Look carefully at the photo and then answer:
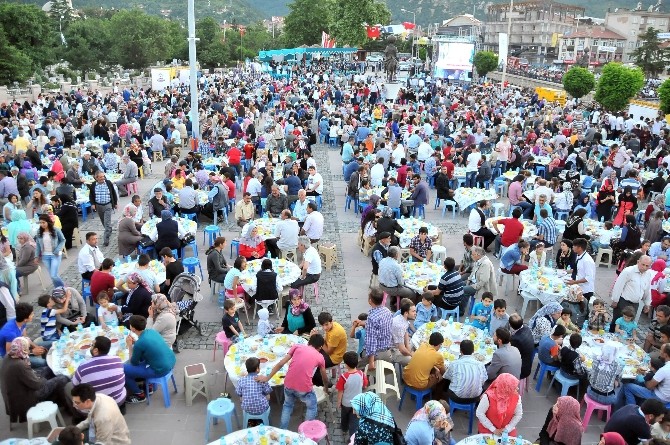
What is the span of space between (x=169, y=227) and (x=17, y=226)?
2.70 m

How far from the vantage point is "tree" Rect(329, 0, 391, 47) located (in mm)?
58531

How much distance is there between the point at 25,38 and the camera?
125 ft

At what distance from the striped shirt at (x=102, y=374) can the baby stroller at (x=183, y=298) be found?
191cm

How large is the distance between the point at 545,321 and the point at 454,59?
121 ft

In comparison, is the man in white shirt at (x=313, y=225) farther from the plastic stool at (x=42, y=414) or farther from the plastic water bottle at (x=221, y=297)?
the plastic stool at (x=42, y=414)


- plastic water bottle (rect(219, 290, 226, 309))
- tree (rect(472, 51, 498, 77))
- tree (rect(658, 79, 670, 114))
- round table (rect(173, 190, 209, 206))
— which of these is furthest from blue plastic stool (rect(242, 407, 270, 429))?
tree (rect(472, 51, 498, 77))

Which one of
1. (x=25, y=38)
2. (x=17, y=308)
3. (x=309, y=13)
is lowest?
(x=17, y=308)

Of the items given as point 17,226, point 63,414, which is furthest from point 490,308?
point 17,226

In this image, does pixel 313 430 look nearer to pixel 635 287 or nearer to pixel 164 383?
pixel 164 383

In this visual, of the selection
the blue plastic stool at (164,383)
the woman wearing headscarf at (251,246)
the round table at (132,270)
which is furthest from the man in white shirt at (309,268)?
the blue plastic stool at (164,383)

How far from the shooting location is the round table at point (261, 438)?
17.7 feet

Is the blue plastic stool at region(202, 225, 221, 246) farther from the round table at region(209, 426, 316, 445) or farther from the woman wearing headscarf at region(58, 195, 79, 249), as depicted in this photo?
the round table at region(209, 426, 316, 445)

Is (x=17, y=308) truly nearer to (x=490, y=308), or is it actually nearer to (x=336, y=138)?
(x=490, y=308)

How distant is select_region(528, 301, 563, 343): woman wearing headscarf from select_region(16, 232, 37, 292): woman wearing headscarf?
821 cm
